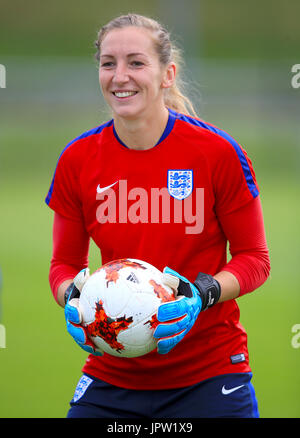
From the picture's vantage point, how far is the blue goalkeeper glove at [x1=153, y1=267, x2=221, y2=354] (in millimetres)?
1869

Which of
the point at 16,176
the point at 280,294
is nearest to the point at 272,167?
the point at 16,176

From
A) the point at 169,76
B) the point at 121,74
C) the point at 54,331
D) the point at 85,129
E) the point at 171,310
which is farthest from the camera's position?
the point at 85,129

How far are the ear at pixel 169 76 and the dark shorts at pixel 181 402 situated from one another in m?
0.98

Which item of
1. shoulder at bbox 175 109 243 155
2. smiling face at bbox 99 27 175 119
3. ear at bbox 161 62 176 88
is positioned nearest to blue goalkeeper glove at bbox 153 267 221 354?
shoulder at bbox 175 109 243 155

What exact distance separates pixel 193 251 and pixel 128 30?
0.74m

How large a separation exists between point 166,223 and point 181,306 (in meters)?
0.36

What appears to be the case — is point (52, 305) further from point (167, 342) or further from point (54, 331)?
point (167, 342)

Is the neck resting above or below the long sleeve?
above

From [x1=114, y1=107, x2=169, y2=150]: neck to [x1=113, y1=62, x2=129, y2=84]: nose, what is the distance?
5.2 inches

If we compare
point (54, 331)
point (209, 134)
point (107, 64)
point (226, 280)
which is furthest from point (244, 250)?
point (54, 331)

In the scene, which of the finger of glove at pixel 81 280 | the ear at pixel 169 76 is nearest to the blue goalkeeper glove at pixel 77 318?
the finger of glove at pixel 81 280

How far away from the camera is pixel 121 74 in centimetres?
209

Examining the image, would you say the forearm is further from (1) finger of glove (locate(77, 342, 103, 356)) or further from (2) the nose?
(2) the nose

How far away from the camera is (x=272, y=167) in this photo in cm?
1167
